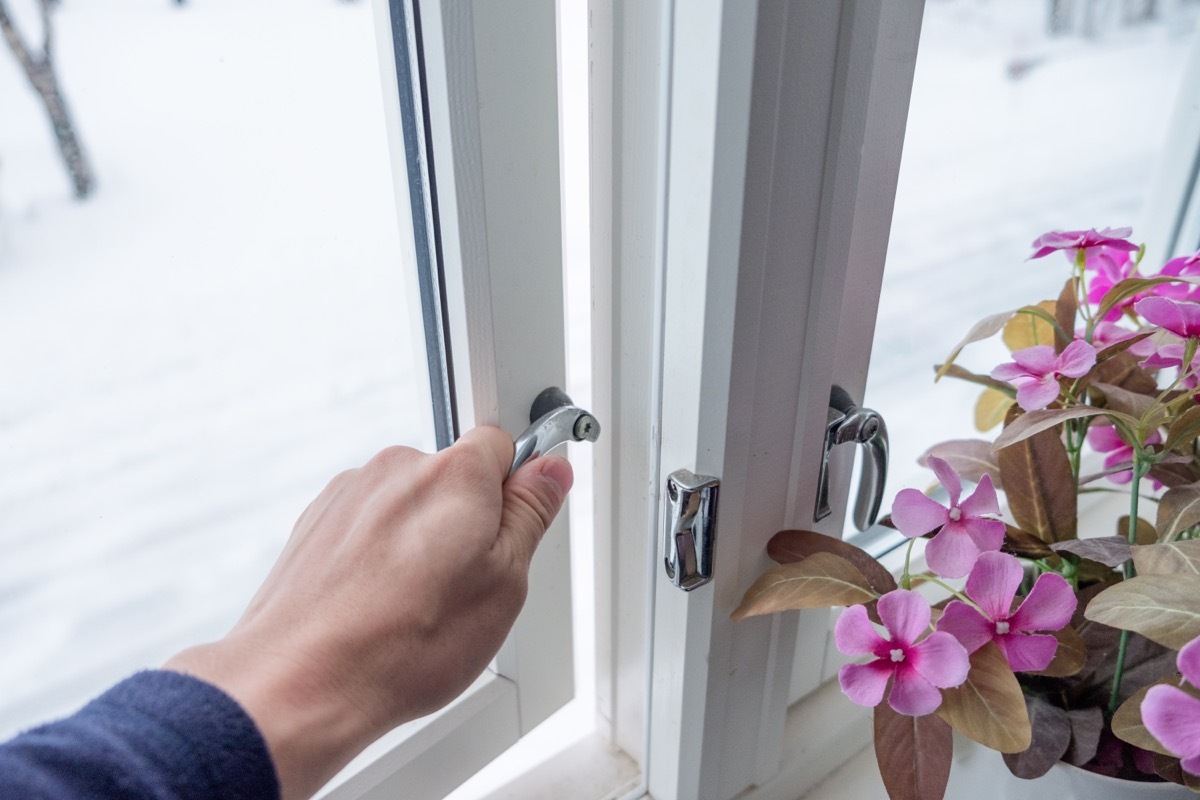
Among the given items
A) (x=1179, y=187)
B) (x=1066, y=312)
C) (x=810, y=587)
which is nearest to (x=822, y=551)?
(x=810, y=587)

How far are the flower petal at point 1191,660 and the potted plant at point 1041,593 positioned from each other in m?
0.03

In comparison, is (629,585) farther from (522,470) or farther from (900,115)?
(900,115)

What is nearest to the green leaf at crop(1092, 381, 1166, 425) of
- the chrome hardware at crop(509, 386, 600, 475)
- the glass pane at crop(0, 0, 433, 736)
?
the chrome hardware at crop(509, 386, 600, 475)

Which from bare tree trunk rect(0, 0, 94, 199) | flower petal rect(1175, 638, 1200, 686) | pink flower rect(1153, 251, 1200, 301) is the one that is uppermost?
bare tree trunk rect(0, 0, 94, 199)

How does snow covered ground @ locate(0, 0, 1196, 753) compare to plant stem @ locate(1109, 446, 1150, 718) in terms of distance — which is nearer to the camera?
snow covered ground @ locate(0, 0, 1196, 753)

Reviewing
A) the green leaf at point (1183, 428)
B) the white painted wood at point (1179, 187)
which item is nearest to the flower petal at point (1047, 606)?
the green leaf at point (1183, 428)

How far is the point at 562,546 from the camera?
608mm

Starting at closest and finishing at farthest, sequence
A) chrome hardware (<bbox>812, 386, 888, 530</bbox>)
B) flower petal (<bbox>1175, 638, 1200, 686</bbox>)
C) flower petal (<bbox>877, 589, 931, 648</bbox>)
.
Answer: flower petal (<bbox>1175, 638, 1200, 686</bbox>)
flower petal (<bbox>877, 589, 931, 648</bbox>)
chrome hardware (<bbox>812, 386, 888, 530</bbox>)

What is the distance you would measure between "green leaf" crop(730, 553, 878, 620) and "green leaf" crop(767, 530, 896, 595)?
2cm

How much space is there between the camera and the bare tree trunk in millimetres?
356

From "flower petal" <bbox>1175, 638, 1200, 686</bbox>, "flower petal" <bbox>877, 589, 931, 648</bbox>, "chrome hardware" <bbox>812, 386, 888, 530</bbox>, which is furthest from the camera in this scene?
"chrome hardware" <bbox>812, 386, 888, 530</bbox>

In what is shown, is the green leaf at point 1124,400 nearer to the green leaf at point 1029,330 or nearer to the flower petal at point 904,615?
the green leaf at point 1029,330

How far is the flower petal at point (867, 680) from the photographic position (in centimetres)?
45

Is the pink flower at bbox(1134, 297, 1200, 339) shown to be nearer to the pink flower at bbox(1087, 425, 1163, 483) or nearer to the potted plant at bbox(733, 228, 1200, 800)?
the potted plant at bbox(733, 228, 1200, 800)
